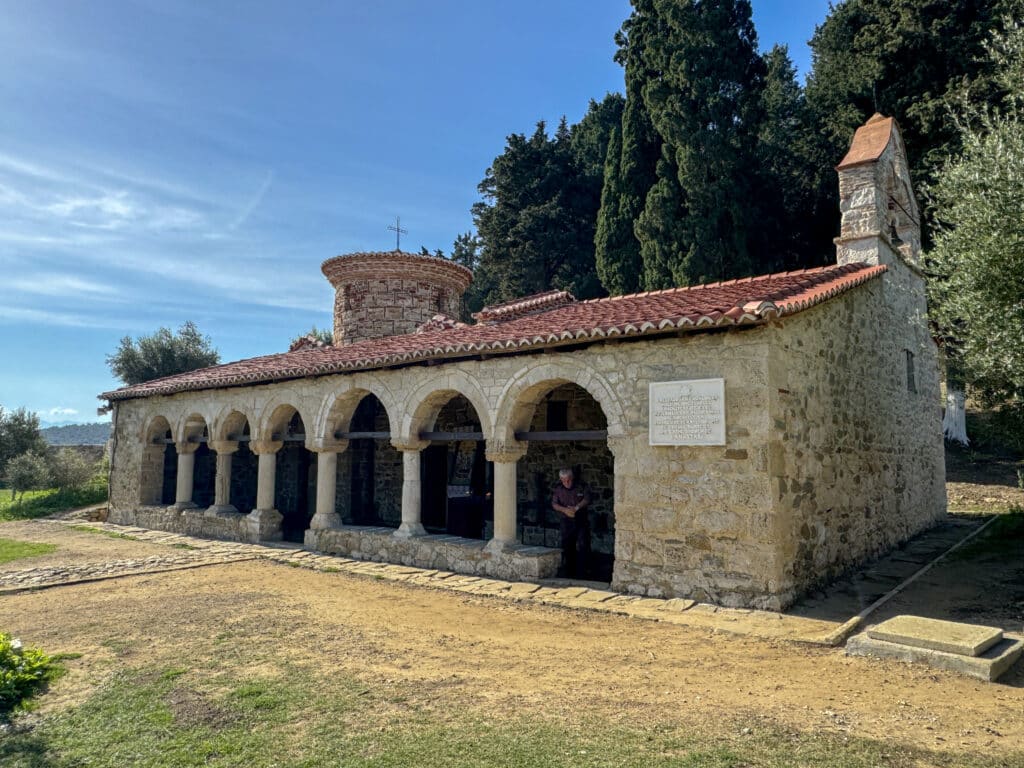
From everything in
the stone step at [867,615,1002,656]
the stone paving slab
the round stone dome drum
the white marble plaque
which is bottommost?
the stone paving slab

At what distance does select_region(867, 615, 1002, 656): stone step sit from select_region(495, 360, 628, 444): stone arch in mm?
3173

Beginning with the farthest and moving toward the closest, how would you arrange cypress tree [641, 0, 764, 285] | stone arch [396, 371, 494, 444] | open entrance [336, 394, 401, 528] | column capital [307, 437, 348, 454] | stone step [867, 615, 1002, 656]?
cypress tree [641, 0, 764, 285] → open entrance [336, 394, 401, 528] → column capital [307, 437, 348, 454] → stone arch [396, 371, 494, 444] → stone step [867, 615, 1002, 656]

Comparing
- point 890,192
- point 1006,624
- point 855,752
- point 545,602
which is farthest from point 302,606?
point 890,192

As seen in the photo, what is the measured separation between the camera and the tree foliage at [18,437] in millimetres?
23656

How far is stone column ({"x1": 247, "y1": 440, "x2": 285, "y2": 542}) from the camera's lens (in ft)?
40.4

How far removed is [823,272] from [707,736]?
7066mm

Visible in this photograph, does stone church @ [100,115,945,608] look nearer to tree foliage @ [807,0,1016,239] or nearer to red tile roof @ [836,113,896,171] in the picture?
red tile roof @ [836,113,896,171]

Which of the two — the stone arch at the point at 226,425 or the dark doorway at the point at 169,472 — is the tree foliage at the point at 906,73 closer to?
the stone arch at the point at 226,425

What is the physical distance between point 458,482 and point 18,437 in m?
19.7

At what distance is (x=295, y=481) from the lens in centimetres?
1669

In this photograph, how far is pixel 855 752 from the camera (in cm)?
349

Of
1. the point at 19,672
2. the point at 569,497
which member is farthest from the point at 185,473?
the point at 19,672

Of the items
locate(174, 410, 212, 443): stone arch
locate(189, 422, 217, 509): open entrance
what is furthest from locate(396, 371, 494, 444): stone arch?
locate(189, 422, 217, 509): open entrance

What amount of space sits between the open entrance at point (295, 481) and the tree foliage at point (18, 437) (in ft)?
40.8
